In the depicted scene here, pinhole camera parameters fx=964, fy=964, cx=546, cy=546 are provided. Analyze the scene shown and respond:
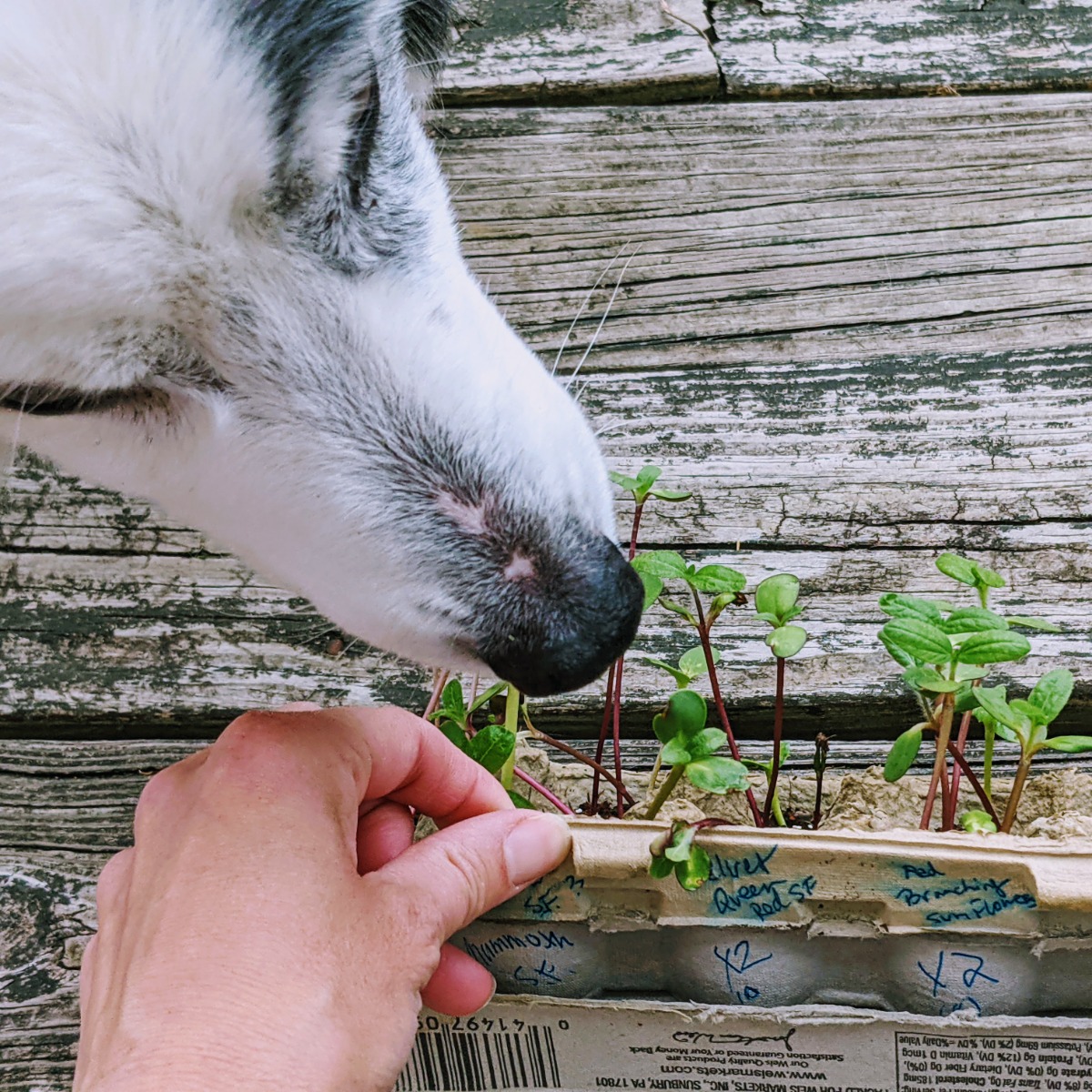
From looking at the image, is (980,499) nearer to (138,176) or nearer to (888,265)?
(888,265)

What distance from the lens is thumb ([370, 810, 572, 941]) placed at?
68cm

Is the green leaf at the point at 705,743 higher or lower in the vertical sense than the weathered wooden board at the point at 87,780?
higher

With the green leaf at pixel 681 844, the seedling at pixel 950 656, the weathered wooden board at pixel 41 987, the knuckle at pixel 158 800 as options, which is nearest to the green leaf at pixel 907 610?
the seedling at pixel 950 656

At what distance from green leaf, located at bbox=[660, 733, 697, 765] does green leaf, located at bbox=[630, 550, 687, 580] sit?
14cm

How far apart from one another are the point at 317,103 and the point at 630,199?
31.5 inches

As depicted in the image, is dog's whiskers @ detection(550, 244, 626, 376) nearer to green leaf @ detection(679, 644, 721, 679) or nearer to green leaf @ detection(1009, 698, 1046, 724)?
green leaf @ detection(679, 644, 721, 679)

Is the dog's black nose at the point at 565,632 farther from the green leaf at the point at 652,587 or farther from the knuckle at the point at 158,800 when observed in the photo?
the knuckle at the point at 158,800

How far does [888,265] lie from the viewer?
4.57ft

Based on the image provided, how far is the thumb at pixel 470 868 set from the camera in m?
0.68

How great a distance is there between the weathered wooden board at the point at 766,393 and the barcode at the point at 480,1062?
1.51ft

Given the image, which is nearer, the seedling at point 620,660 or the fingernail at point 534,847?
the fingernail at point 534,847

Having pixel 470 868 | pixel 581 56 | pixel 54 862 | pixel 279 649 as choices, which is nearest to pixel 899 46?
pixel 581 56

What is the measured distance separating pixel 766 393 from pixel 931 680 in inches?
26.9

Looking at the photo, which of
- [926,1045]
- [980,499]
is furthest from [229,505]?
[980,499]
